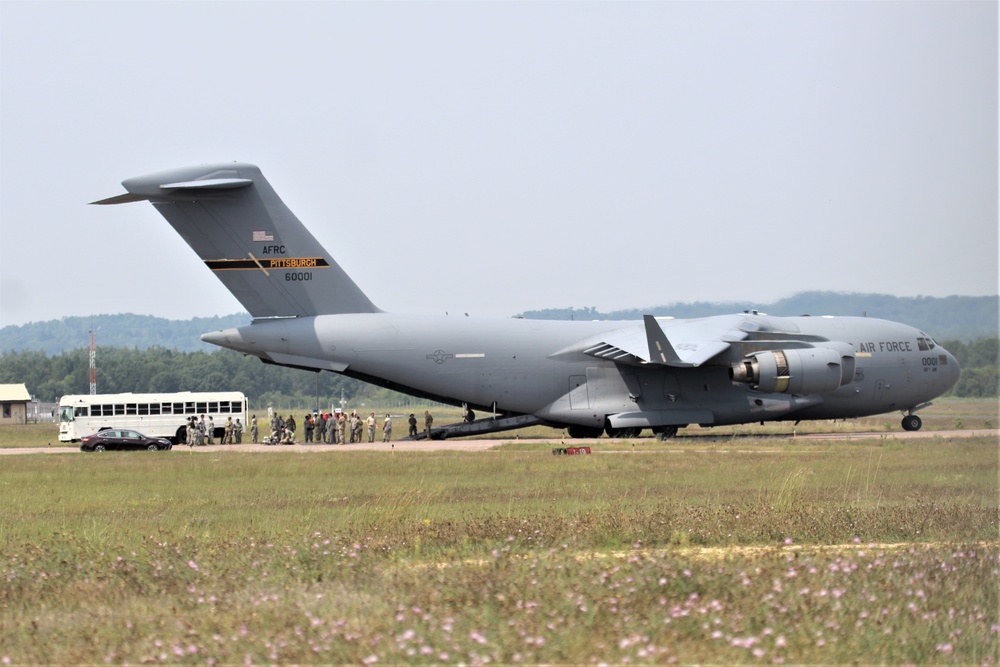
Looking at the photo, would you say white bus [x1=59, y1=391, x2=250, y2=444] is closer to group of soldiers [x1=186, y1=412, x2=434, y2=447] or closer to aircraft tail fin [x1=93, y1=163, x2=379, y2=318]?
group of soldiers [x1=186, y1=412, x2=434, y2=447]

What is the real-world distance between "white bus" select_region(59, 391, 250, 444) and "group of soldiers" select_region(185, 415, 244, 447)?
23.5 inches

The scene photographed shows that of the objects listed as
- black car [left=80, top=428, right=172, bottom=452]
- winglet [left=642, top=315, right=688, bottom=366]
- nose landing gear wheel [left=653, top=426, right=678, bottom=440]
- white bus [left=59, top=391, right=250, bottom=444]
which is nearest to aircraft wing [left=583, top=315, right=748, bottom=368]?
winglet [left=642, top=315, right=688, bottom=366]

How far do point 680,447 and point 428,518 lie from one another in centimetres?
1856

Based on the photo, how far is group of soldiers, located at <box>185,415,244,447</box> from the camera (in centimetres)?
4606

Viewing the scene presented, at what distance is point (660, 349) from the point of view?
35.2 metres

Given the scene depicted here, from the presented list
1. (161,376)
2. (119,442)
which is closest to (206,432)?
(119,442)

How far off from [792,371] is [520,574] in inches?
1074

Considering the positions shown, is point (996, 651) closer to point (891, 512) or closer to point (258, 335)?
point (891, 512)

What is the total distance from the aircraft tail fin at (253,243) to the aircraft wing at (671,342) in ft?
28.0

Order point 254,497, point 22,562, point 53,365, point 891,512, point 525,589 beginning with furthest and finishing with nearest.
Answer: point 53,365
point 254,497
point 891,512
point 22,562
point 525,589

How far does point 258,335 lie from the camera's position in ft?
115

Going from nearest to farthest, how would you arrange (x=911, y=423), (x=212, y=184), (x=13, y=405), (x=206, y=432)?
(x=212, y=184)
(x=911, y=423)
(x=206, y=432)
(x=13, y=405)

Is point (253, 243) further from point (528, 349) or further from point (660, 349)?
point (660, 349)

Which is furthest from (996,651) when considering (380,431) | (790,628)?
(380,431)
